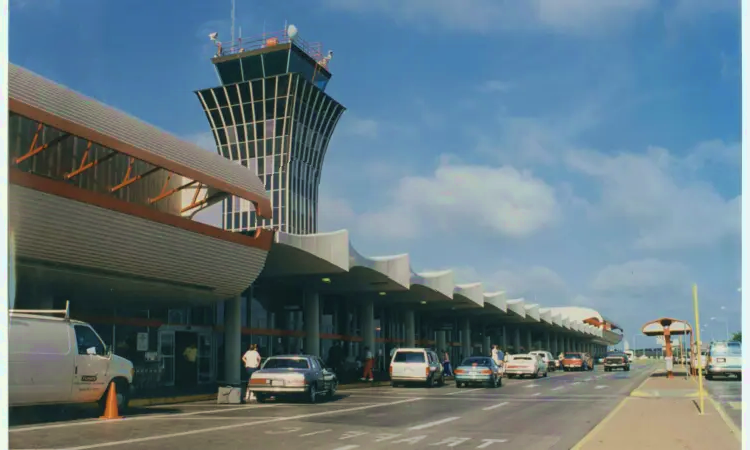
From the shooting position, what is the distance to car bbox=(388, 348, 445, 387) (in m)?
35.6

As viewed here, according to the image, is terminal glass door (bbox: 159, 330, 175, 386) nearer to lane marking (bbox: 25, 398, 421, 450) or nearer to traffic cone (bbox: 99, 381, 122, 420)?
lane marking (bbox: 25, 398, 421, 450)

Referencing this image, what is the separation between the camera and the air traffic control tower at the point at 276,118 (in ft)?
356

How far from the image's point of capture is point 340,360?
42562mm

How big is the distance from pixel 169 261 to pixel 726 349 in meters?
27.9

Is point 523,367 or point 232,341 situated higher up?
point 232,341

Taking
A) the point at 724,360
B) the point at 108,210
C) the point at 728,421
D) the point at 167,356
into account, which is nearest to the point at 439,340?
the point at 724,360

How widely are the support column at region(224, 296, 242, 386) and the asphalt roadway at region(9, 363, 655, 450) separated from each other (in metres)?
9.85

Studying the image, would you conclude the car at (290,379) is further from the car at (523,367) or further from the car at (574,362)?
the car at (574,362)

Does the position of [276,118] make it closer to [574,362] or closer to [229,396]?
[574,362]

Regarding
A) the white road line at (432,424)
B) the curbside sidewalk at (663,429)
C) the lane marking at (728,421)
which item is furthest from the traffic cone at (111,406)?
the lane marking at (728,421)

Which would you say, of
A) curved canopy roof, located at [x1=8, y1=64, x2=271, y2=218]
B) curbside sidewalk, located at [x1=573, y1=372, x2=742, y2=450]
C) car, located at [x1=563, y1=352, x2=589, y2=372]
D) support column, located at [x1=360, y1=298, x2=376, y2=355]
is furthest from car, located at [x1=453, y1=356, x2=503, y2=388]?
car, located at [x1=563, y1=352, x2=589, y2=372]

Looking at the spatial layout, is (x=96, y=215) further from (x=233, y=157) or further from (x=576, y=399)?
(x=233, y=157)

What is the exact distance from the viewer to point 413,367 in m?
35.8

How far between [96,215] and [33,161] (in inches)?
201
